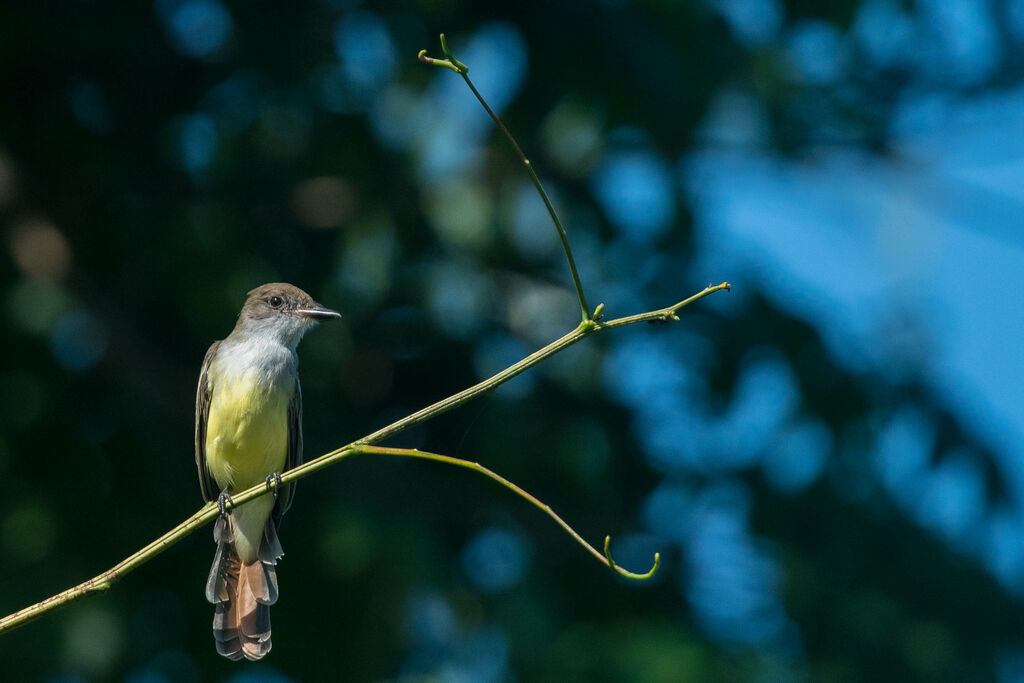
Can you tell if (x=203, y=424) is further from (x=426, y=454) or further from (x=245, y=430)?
(x=426, y=454)

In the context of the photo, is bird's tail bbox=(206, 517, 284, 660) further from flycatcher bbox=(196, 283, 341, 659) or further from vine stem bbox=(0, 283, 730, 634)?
vine stem bbox=(0, 283, 730, 634)

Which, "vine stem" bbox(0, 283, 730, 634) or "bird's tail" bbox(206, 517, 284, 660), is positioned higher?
"vine stem" bbox(0, 283, 730, 634)

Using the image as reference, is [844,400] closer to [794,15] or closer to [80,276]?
[794,15]

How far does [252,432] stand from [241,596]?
2.07ft

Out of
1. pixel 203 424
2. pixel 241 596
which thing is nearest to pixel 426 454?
pixel 241 596

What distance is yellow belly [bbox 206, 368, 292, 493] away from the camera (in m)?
4.84

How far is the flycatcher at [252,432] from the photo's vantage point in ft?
15.6

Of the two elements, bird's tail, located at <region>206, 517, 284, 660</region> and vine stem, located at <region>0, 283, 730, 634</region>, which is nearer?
vine stem, located at <region>0, 283, 730, 634</region>

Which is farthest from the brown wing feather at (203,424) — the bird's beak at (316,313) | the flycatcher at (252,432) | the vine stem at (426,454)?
the vine stem at (426,454)

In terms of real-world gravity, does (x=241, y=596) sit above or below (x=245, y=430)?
below

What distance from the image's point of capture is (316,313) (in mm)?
4883

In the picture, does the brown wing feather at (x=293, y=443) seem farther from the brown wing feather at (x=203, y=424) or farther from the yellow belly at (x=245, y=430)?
the brown wing feather at (x=203, y=424)

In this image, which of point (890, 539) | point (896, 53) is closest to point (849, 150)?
point (896, 53)

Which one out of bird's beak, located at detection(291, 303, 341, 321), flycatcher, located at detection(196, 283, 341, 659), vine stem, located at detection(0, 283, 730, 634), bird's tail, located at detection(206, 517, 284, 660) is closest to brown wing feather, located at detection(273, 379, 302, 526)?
flycatcher, located at detection(196, 283, 341, 659)
